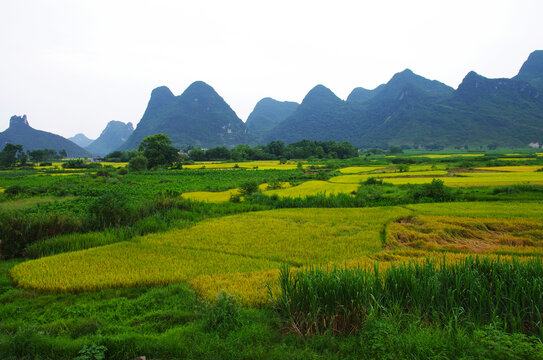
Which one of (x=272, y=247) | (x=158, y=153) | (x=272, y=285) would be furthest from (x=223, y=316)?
(x=158, y=153)

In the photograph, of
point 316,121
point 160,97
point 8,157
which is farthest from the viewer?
point 160,97

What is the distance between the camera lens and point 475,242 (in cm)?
871

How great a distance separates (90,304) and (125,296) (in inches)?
25.5

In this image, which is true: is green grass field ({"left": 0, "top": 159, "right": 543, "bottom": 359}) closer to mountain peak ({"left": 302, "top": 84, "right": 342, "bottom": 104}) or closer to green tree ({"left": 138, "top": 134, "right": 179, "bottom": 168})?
green tree ({"left": 138, "top": 134, "right": 179, "bottom": 168})

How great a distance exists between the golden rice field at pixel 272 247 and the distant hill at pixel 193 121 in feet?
408

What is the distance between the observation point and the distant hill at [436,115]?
3588 inches

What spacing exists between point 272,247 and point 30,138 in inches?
5835

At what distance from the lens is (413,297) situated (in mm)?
4262

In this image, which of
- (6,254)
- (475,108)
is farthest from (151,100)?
(6,254)

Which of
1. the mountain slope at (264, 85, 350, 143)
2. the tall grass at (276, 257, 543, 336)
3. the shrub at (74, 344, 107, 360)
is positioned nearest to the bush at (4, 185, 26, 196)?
the shrub at (74, 344, 107, 360)

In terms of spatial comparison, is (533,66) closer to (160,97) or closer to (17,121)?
(160,97)

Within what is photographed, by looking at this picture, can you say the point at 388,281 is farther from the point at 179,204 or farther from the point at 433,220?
the point at 179,204

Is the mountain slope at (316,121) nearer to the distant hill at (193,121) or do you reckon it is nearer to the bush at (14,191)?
the distant hill at (193,121)

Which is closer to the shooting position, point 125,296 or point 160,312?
point 160,312
